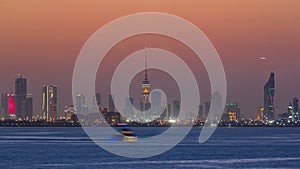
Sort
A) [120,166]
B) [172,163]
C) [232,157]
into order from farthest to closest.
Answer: [232,157], [172,163], [120,166]

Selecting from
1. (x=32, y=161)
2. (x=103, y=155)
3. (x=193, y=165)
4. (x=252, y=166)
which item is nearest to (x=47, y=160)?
(x=32, y=161)

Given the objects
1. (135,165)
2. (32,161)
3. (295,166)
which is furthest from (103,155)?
(295,166)

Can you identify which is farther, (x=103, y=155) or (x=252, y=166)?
(x=103, y=155)

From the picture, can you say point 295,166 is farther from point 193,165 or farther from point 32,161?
point 32,161

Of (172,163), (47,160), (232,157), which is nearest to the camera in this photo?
(172,163)

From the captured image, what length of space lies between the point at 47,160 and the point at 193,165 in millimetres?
24354

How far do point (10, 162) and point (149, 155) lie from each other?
26.5 m


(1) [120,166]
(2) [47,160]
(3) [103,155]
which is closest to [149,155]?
(3) [103,155]

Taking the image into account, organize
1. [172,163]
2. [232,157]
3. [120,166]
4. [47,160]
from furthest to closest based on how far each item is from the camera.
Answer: [232,157], [47,160], [172,163], [120,166]

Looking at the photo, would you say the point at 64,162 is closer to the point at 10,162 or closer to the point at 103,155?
the point at 10,162

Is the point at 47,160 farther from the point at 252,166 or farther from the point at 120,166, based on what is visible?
the point at 252,166

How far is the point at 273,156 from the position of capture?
137m

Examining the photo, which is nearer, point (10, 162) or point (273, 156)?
point (10, 162)

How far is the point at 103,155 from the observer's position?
13762 cm
